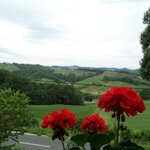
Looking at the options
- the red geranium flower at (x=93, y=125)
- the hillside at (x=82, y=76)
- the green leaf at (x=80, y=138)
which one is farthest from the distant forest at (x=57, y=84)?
the green leaf at (x=80, y=138)

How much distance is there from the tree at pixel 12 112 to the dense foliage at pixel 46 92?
38.5 meters

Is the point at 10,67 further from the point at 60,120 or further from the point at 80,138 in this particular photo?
the point at 80,138

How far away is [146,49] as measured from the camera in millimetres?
27875

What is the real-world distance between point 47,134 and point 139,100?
53.6 ft

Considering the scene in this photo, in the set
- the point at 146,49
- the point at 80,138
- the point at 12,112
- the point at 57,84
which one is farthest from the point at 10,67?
the point at 80,138

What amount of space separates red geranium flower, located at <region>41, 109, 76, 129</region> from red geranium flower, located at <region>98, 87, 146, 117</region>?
40cm

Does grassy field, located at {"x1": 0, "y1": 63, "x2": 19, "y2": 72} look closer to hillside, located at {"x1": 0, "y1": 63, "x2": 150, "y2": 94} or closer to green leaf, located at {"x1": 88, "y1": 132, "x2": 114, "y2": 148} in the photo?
hillside, located at {"x1": 0, "y1": 63, "x2": 150, "y2": 94}

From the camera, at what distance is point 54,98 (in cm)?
6109

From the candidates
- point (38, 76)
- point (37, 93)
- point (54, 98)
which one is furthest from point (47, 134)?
point (38, 76)

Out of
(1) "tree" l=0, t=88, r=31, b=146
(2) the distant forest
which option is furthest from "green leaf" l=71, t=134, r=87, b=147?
(2) the distant forest

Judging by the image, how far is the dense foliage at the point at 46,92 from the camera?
4817 cm

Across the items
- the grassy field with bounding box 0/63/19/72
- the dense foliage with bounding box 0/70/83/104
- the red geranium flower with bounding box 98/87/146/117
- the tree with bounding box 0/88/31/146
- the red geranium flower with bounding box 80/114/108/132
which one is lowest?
the dense foliage with bounding box 0/70/83/104

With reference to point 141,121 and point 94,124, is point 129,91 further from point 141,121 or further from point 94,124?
point 141,121

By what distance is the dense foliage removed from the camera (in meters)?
48.2
